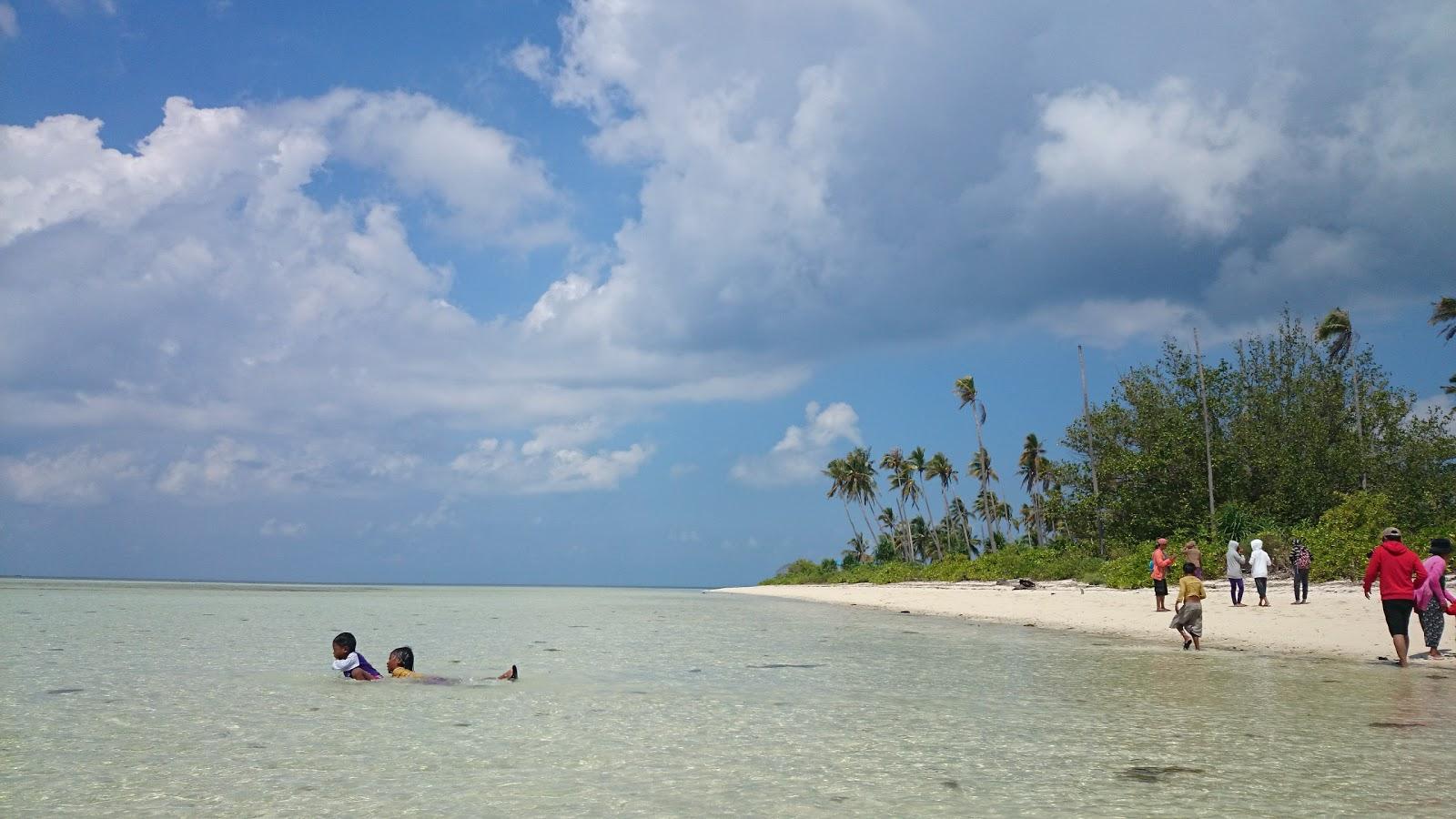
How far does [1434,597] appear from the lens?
1557 cm

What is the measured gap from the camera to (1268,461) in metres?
47.2

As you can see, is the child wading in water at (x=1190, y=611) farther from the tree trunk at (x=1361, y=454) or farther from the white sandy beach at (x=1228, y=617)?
the tree trunk at (x=1361, y=454)

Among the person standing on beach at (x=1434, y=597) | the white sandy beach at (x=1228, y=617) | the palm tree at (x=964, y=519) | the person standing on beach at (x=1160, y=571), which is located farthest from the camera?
the palm tree at (x=964, y=519)

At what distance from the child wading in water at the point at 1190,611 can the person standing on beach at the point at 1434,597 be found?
401 cm

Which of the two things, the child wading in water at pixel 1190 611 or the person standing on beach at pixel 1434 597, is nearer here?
the person standing on beach at pixel 1434 597

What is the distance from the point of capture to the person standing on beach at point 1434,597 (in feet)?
49.1

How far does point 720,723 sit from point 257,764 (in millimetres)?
4939

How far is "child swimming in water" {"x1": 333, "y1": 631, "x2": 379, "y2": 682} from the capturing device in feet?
50.2

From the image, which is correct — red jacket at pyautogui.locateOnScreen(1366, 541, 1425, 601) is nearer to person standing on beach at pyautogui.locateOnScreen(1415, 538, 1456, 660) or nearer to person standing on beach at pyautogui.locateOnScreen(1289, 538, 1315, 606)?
person standing on beach at pyautogui.locateOnScreen(1415, 538, 1456, 660)

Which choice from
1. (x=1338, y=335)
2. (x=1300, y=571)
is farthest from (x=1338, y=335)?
(x=1300, y=571)

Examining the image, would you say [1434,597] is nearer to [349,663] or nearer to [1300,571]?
[1300,571]

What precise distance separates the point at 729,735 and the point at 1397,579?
1146 cm

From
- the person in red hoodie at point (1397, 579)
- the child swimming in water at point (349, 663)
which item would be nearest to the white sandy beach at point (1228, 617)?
the person in red hoodie at point (1397, 579)

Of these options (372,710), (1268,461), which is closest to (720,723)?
(372,710)
